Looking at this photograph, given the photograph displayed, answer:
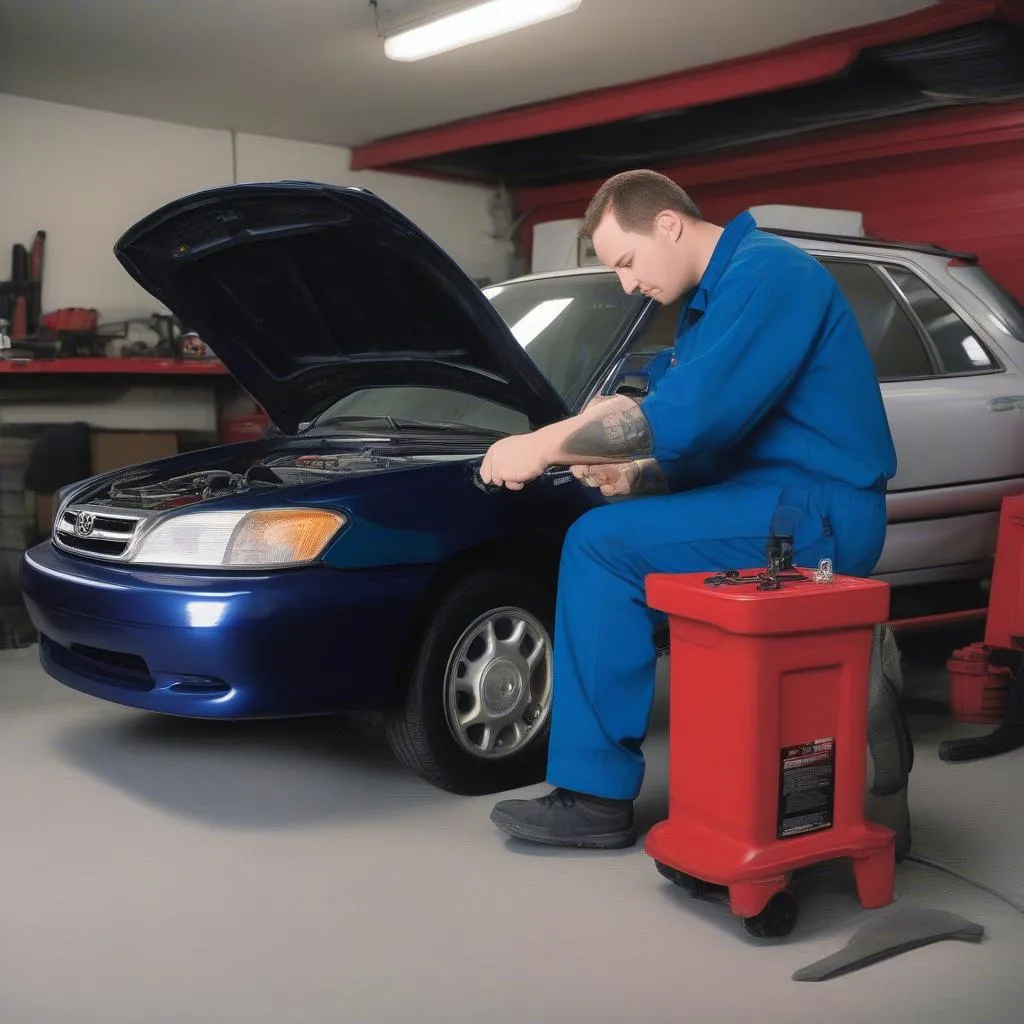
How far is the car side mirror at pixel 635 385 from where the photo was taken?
9.43 feet

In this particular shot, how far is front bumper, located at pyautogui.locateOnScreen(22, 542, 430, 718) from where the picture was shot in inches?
102

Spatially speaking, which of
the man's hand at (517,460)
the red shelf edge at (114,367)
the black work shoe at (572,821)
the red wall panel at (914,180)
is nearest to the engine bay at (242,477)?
the man's hand at (517,460)

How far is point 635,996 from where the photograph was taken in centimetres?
198

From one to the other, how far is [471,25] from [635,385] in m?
4.04

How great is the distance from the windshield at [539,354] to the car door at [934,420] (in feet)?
3.24

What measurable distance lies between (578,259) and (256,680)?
7.06 m

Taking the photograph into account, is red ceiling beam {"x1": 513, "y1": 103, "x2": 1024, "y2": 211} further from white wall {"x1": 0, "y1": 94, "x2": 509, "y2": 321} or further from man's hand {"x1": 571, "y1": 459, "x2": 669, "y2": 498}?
man's hand {"x1": 571, "y1": 459, "x2": 669, "y2": 498}

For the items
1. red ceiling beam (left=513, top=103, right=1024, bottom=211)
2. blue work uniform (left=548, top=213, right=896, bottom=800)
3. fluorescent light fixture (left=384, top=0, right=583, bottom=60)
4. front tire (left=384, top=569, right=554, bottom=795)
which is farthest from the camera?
red ceiling beam (left=513, top=103, right=1024, bottom=211)

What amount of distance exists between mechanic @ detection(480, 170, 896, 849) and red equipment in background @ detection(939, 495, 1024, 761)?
1.30 meters

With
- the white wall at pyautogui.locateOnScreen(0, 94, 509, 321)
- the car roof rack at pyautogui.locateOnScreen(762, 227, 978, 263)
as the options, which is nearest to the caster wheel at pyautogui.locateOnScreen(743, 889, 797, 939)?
the car roof rack at pyautogui.locateOnScreen(762, 227, 978, 263)

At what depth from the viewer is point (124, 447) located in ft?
24.1

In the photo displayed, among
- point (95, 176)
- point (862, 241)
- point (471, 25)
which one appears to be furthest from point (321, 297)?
point (95, 176)

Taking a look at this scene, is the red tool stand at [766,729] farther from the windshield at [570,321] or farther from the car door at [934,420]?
the car door at [934,420]

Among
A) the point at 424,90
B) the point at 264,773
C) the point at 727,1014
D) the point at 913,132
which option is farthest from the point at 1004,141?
the point at 727,1014
